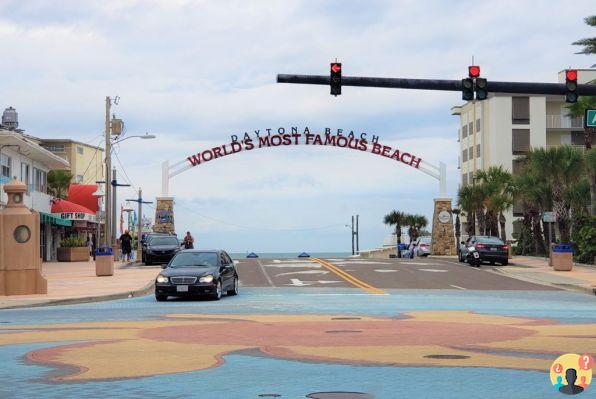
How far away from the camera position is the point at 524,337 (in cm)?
1563

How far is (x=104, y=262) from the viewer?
127 ft

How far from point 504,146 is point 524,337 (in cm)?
7826

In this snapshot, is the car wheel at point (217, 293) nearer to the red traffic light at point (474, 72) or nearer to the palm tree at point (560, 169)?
the red traffic light at point (474, 72)

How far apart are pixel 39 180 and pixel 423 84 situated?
42636 millimetres

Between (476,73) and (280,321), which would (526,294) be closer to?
(476,73)

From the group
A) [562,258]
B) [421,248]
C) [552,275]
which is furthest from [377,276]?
[421,248]

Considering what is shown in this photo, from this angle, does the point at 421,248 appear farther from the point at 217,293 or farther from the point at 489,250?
the point at 217,293

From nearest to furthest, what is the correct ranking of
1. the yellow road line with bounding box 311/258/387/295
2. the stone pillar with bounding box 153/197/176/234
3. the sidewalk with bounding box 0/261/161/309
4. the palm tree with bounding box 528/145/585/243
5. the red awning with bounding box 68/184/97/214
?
1. the sidewalk with bounding box 0/261/161/309
2. the yellow road line with bounding box 311/258/387/295
3. the palm tree with bounding box 528/145/585/243
4. the stone pillar with bounding box 153/197/176/234
5. the red awning with bounding box 68/184/97/214

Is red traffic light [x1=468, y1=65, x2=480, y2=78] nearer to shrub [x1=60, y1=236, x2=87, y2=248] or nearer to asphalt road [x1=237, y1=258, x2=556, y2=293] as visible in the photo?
asphalt road [x1=237, y1=258, x2=556, y2=293]

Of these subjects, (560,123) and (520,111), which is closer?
(520,111)

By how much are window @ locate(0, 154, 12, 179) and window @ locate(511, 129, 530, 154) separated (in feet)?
177

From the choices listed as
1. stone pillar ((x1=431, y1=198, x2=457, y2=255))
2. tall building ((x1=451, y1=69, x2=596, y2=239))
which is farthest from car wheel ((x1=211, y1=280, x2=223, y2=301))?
tall building ((x1=451, y1=69, x2=596, y2=239))

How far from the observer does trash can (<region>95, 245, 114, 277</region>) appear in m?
38.6

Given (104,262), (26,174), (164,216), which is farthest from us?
(164,216)
